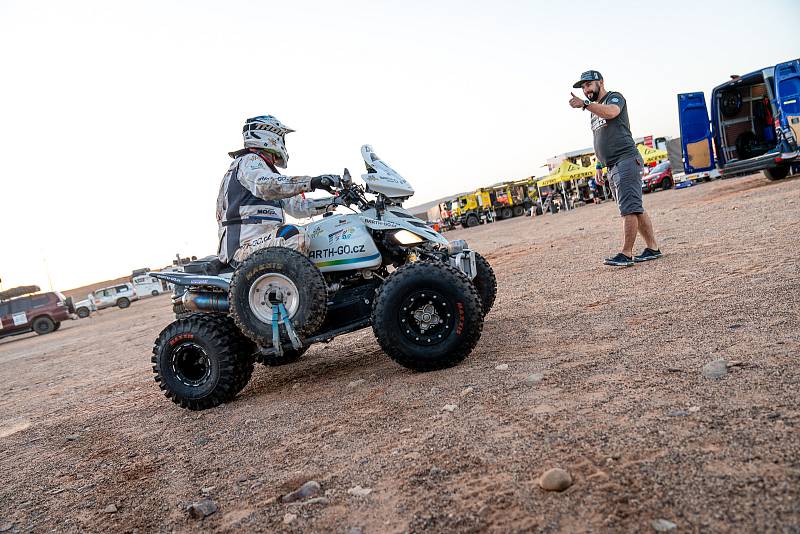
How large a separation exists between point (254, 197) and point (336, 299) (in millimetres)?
1094

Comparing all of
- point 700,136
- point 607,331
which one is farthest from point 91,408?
point 700,136

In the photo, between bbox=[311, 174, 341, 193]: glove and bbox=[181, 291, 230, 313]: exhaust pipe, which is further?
bbox=[181, 291, 230, 313]: exhaust pipe

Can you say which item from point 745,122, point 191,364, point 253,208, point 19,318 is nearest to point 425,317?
point 253,208

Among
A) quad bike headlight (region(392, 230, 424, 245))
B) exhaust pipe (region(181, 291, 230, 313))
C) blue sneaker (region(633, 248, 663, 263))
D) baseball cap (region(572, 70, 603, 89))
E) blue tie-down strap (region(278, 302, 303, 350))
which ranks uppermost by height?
baseball cap (region(572, 70, 603, 89))

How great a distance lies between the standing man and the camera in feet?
→ 21.4

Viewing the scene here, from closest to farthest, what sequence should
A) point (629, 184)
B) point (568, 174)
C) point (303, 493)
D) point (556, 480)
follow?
Result: point (556, 480) → point (303, 493) → point (629, 184) → point (568, 174)

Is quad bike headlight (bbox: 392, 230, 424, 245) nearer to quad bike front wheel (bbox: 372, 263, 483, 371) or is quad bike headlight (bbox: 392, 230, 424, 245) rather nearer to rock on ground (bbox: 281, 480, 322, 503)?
quad bike front wheel (bbox: 372, 263, 483, 371)

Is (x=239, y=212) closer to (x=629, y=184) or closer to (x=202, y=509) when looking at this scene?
(x=202, y=509)

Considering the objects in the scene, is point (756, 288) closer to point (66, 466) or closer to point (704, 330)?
point (704, 330)

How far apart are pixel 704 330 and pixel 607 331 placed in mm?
629

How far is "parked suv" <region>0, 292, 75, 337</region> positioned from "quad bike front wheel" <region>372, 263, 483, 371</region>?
28.3 metres

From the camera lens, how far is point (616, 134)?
21.6 ft

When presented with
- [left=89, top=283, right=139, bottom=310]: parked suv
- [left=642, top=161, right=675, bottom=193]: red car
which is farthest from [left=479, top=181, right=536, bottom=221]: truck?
[left=89, top=283, right=139, bottom=310]: parked suv

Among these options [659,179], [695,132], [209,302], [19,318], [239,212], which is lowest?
[19,318]
